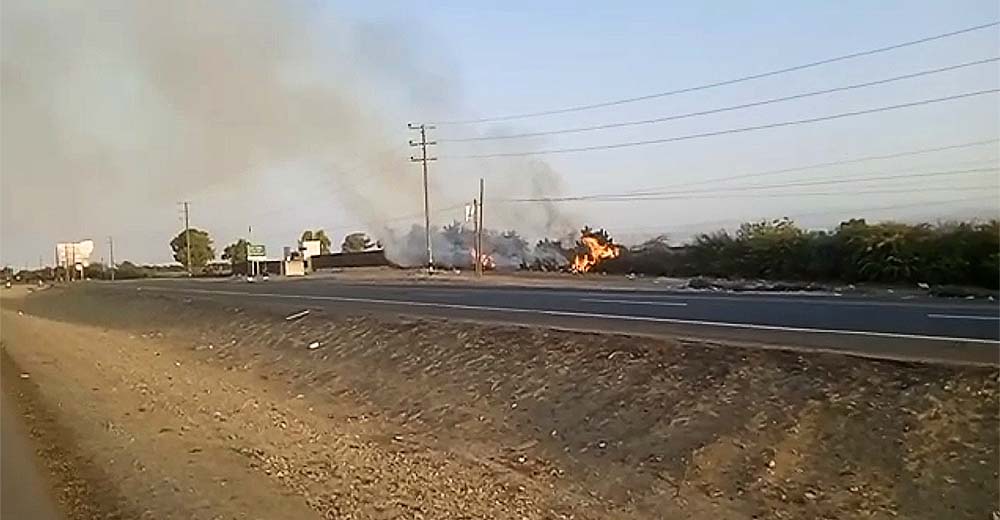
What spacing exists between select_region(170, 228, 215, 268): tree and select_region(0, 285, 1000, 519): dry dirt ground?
5003 inches

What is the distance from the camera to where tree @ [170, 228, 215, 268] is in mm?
143000

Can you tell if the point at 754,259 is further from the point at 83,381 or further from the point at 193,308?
the point at 83,381

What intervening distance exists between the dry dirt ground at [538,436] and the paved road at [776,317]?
4.52 ft

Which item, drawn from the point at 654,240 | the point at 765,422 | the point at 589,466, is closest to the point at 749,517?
the point at 765,422

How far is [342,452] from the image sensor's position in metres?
13.0

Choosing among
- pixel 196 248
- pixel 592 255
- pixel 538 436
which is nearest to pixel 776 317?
pixel 538 436

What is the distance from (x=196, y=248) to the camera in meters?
145

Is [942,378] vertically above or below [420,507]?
above

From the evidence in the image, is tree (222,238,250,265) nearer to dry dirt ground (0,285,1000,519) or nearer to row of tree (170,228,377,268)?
row of tree (170,228,377,268)

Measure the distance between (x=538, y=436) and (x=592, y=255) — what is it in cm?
5322

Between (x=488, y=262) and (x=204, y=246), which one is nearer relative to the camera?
(x=488, y=262)

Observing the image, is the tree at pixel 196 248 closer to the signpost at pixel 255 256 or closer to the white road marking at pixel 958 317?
the signpost at pixel 255 256

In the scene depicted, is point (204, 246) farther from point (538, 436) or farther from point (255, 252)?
point (538, 436)

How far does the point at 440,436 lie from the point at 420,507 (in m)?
4.49
